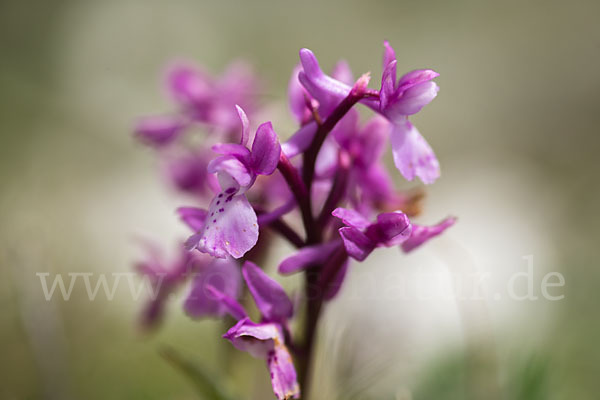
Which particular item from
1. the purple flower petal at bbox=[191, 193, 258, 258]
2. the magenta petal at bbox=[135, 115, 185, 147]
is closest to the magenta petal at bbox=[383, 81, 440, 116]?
the purple flower petal at bbox=[191, 193, 258, 258]

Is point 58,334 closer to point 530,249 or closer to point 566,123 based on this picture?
point 530,249

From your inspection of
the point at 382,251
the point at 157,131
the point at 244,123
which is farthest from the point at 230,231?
the point at 382,251

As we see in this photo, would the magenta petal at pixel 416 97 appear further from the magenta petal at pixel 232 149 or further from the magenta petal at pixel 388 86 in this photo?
the magenta petal at pixel 232 149

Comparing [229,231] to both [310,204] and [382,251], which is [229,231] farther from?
[382,251]

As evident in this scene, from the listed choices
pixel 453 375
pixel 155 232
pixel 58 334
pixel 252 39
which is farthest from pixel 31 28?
pixel 453 375

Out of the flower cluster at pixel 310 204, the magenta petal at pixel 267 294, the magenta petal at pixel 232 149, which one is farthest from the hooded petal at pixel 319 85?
the magenta petal at pixel 267 294

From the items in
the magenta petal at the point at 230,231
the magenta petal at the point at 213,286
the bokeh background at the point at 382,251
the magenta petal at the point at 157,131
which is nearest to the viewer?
the magenta petal at the point at 230,231
